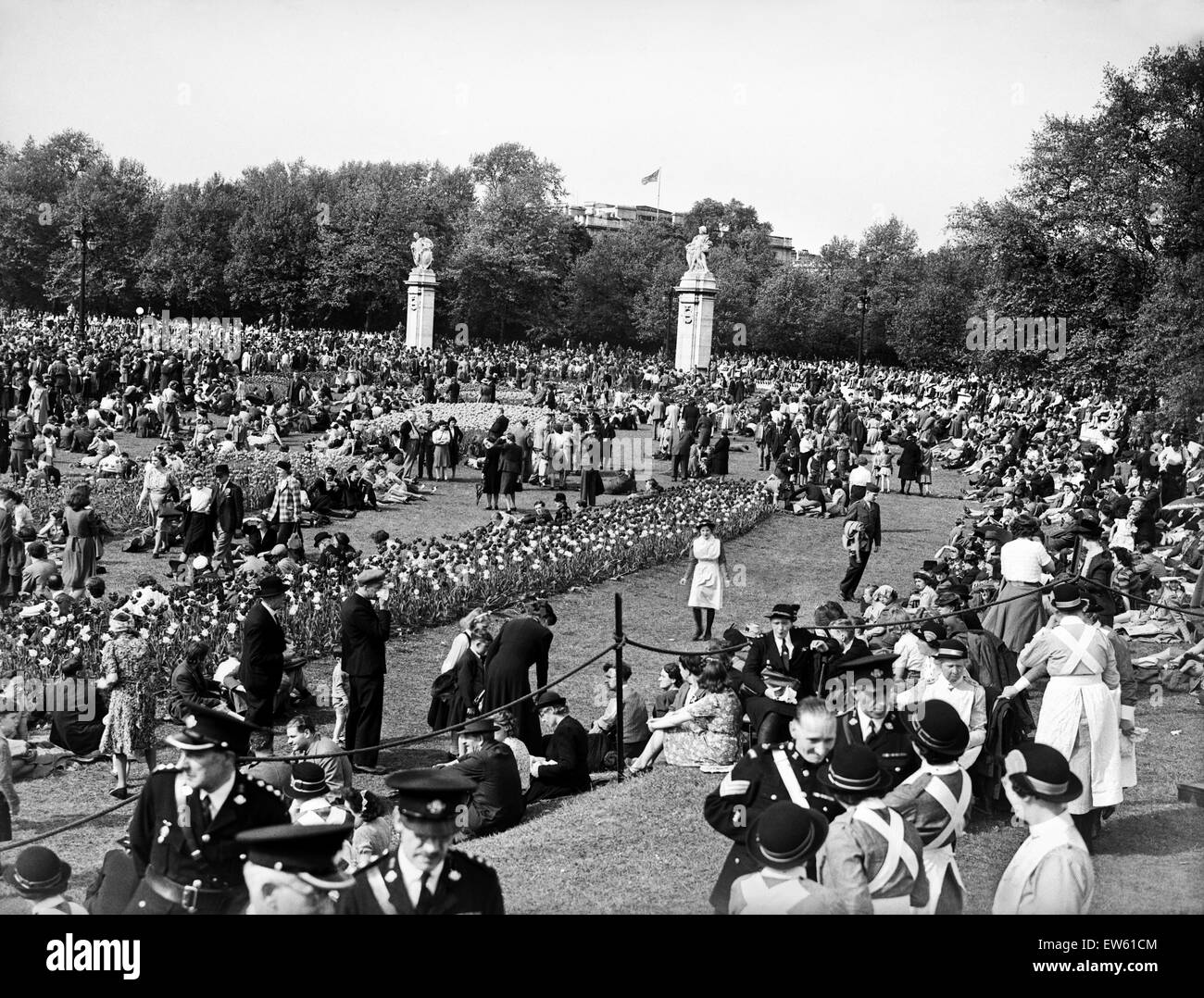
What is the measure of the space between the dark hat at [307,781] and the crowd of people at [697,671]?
0.02m

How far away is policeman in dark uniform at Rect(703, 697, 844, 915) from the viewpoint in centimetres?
604

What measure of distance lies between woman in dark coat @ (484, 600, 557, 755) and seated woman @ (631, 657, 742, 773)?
127 cm

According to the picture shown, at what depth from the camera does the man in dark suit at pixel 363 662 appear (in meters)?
11.1

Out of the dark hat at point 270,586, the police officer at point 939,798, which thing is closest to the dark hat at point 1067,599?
the police officer at point 939,798

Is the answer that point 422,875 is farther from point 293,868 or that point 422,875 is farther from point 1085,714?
point 1085,714

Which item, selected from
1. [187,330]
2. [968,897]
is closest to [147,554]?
[968,897]

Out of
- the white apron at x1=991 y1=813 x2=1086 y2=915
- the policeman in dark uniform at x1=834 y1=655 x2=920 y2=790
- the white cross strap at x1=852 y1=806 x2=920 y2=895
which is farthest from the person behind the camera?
the policeman in dark uniform at x1=834 y1=655 x2=920 y2=790

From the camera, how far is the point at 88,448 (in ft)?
82.7

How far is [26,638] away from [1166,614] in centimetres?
1166

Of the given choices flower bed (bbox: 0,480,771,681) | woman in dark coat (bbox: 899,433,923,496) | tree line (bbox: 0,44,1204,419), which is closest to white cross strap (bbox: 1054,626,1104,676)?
flower bed (bbox: 0,480,771,681)

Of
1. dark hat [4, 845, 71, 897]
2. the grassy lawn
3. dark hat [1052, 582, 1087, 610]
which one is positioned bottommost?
the grassy lawn

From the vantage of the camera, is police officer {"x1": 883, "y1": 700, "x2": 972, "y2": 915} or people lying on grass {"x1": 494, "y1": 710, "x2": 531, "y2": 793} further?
people lying on grass {"x1": 494, "y1": 710, "x2": 531, "y2": 793}

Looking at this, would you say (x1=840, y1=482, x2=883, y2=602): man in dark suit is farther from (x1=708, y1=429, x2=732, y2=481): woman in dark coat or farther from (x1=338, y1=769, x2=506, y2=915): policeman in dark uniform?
(x1=338, y1=769, x2=506, y2=915): policeman in dark uniform
